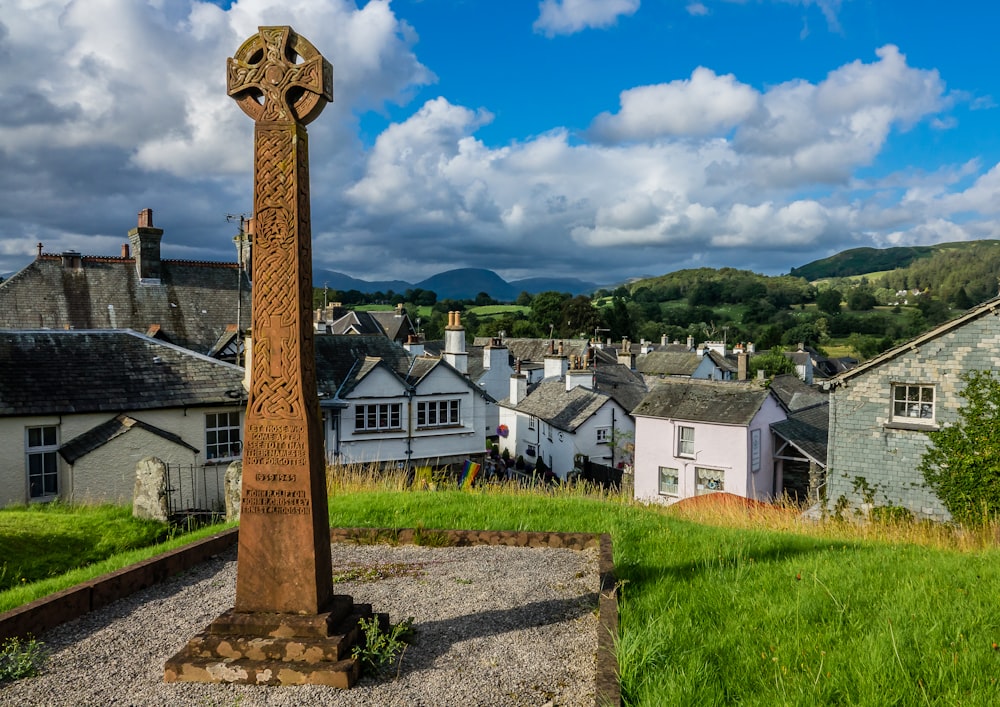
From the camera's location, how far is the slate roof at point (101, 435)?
17109 millimetres

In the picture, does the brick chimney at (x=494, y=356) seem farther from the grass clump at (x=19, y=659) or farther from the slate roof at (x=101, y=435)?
the grass clump at (x=19, y=659)

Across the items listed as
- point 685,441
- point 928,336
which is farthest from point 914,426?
point 685,441

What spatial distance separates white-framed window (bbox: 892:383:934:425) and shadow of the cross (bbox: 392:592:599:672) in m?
19.0

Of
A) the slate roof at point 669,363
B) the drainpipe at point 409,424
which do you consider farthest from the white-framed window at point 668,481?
the slate roof at point 669,363

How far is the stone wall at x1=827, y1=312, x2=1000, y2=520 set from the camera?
20344 mm

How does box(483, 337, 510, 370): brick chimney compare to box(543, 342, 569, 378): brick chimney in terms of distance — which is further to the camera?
box(483, 337, 510, 370): brick chimney

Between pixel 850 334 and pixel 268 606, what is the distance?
149 metres

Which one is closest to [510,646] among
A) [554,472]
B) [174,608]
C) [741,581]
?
[741,581]

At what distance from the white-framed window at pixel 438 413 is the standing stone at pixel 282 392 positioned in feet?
69.1

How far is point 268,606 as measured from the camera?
5559 mm

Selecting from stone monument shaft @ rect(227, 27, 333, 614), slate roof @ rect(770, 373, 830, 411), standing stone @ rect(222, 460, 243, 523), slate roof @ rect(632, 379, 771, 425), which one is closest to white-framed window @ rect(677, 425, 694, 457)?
slate roof @ rect(632, 379, 771, 425)

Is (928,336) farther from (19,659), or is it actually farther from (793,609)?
(19,659)

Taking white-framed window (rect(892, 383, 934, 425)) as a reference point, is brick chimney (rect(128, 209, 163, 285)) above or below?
above

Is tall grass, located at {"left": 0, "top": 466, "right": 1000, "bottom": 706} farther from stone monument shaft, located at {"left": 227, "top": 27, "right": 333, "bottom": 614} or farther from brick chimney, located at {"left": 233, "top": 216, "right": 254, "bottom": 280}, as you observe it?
brick chimney, located at {"left": 233, "top": 216, "right": 254, "bottom": 280}
